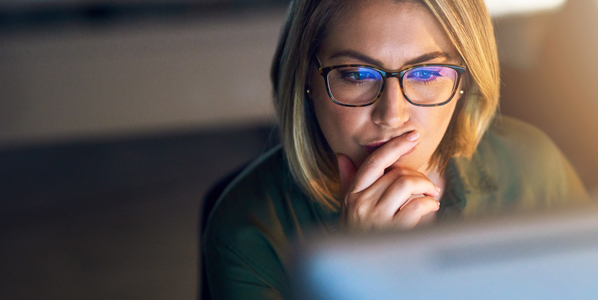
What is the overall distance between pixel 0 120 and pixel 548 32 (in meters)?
3.53

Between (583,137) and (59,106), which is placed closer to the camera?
(583,137)

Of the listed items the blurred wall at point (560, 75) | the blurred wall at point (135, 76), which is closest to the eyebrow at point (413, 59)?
the blurred wall at point (560, 75)

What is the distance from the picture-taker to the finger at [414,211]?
0.49 metres

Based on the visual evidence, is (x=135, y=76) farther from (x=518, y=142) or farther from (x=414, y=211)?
(x=414, y=211)

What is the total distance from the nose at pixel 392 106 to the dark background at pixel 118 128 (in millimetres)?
1519

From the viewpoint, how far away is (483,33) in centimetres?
57

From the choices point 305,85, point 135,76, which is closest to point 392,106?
point 305,85

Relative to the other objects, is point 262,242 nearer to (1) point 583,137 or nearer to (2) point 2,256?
(1) point 583,137

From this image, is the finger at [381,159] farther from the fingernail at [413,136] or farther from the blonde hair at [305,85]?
the blonde hair at [305,85]

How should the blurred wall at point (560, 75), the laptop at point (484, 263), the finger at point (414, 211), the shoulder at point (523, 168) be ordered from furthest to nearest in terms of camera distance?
1. the blurred wall at point (560, 75)
2. the shoulder at point (523, 168)
3. the finger at point (414, 211)
4. the laptop at point (484, 263)

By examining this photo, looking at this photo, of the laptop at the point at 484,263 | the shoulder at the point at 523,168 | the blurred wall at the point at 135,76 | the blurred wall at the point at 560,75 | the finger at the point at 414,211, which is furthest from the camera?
the blurred wall at the point at 135,76

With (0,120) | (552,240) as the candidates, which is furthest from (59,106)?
(552,240)

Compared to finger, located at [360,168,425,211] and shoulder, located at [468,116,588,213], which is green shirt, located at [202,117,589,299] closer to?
shoulder, located at [468,116,588,213]

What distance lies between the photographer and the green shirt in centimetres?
Result: 65
